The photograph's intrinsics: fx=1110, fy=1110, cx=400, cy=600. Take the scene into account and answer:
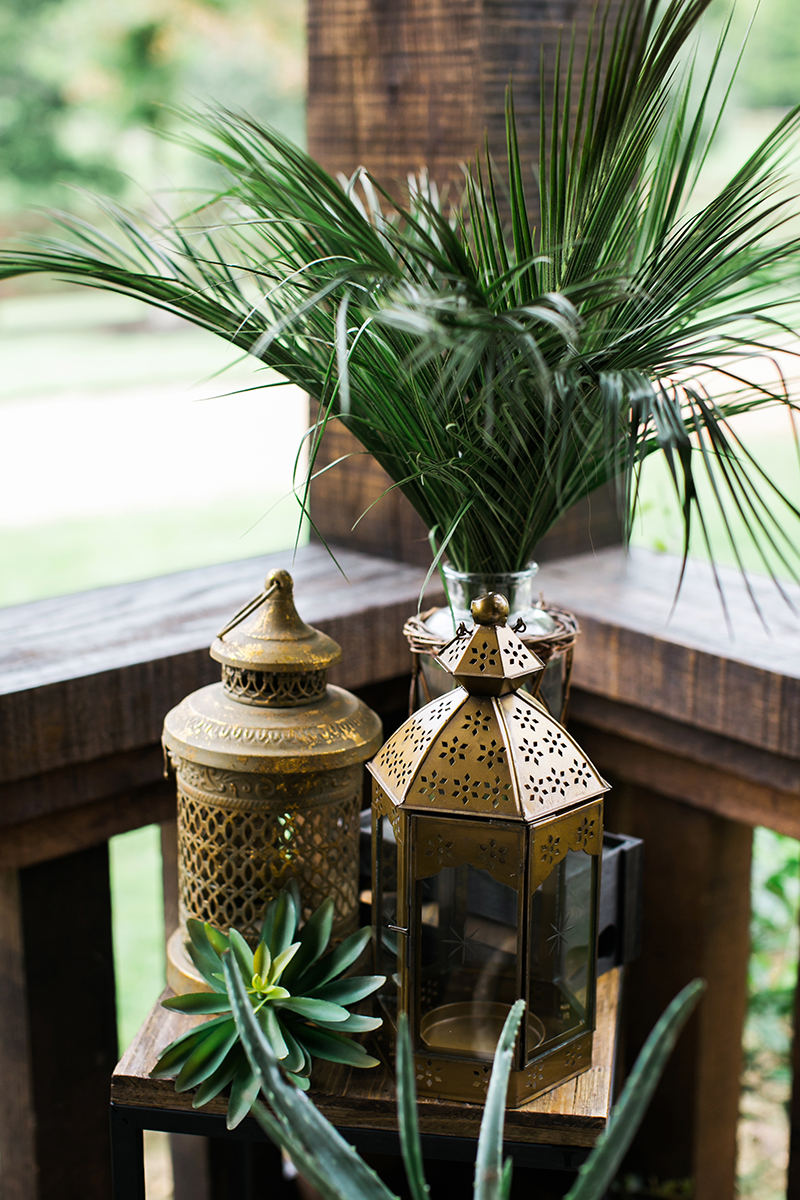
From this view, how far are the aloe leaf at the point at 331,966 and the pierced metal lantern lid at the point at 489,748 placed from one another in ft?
0.42

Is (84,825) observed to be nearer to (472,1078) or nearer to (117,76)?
(472,1078)

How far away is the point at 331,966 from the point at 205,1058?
0.34 feet

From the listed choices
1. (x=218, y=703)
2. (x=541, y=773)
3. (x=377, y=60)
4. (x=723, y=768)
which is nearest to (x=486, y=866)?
(x=541, y=773)

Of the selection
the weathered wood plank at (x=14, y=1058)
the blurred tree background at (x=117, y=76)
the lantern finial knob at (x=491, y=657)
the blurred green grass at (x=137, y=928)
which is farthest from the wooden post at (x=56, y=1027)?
the blurred tree background at (x=117, y=76)

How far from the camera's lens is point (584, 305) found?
0.76 metres

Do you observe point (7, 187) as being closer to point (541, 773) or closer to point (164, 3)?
point (164, 3)

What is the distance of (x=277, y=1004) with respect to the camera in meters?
0.74

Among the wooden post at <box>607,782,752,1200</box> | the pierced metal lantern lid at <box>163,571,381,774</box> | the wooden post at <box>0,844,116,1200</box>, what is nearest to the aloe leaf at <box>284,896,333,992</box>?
the pierced metal lantern lid at <box>163,571,381,774</box>

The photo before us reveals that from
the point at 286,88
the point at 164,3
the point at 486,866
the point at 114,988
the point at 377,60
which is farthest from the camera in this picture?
the point at 286,88

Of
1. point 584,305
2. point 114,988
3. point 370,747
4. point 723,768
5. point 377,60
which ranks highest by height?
point 377,60

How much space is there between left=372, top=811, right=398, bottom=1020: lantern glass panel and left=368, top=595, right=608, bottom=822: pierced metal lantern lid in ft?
0.25

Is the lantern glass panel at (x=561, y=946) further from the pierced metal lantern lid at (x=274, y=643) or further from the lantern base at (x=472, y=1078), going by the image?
the pierced metal lantern lid at (x=274, y=643)

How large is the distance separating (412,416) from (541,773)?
0.84ft

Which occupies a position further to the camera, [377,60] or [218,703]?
[377,60]
